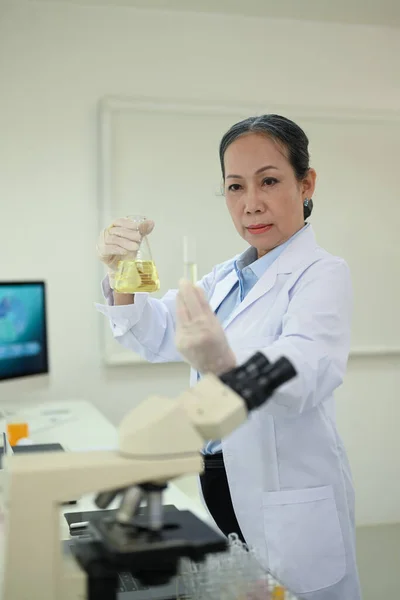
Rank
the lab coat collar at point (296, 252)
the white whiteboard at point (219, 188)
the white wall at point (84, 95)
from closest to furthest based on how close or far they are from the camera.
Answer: the lab coat collar at point (296, 252), the white wall at point (84, 95), the white whiteboard at point (219, 188)

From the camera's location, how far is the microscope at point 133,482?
2.95ft

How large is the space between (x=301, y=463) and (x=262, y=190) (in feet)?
2.00

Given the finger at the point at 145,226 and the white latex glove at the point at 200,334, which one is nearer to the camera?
the white latex glove at the point at 200,334

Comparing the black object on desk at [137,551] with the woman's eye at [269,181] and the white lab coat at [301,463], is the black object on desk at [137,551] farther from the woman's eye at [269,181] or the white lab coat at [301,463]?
the woman's eye at [269,181]

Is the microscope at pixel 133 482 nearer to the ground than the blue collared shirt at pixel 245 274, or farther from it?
nearer to the ground

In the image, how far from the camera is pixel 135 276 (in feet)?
5.63

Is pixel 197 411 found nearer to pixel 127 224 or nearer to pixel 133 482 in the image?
pixel 133 482

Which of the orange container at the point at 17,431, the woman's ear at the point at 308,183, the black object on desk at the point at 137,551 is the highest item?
the woman's ear at the point at 308,183

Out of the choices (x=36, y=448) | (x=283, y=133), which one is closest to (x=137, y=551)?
Result: (x=283, y=133)

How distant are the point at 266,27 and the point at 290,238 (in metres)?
2.55

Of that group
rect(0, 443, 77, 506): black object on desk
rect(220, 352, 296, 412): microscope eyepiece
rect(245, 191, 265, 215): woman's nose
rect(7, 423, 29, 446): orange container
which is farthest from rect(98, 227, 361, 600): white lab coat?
rect(7, 423, 29, 446): orange container

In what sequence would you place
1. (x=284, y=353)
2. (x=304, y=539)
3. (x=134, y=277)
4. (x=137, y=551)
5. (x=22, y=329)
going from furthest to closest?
(x=22, y=329)
(x=134, y=277)
(x=304, y=539)
(x=284, y=353)
(x=137, y=551)

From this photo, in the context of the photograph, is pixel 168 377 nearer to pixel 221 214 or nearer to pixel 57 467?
pixel 221 214

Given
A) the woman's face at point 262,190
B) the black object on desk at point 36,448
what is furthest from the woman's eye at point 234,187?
the black object on desk at point 36,448
